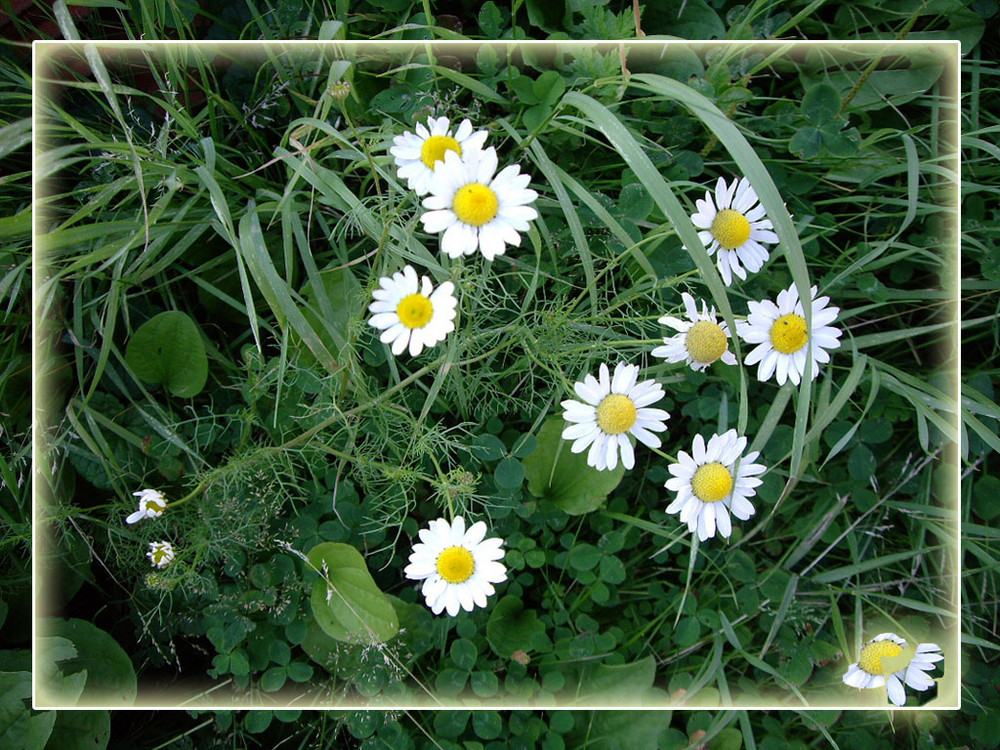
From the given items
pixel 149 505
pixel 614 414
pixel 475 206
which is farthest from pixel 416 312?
pixel 149 505

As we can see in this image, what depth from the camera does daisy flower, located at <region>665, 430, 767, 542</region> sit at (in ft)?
2.48

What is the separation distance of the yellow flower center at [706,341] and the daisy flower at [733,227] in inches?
2.8

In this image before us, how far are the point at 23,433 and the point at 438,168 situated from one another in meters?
0.61

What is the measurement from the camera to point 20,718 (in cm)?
78

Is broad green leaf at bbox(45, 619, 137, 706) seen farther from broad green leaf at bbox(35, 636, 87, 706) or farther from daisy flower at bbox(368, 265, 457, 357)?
daisy flower at bbox(368, 265, 457, 357)

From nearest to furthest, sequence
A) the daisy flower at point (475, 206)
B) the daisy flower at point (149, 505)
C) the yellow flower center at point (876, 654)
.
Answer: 1. the daisy flower at point (475, 206)
2. the daisy flower at point (149, 505)
3. the yellow flower center at point (876, 654)

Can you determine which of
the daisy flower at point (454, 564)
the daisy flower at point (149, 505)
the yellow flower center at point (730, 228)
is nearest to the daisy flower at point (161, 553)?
the daisy flower at point (149, 505)

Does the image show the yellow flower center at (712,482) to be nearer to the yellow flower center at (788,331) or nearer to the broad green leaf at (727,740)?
the yellow flower center at (788,331)

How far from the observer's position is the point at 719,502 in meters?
0.77

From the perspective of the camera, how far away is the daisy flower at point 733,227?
30.2 inches

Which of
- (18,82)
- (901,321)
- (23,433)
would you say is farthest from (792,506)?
(18,82)

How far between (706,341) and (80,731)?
33.7 inches

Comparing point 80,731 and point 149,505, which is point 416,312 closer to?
point 149,505

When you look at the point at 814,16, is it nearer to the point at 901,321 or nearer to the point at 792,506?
the point at 901,321
